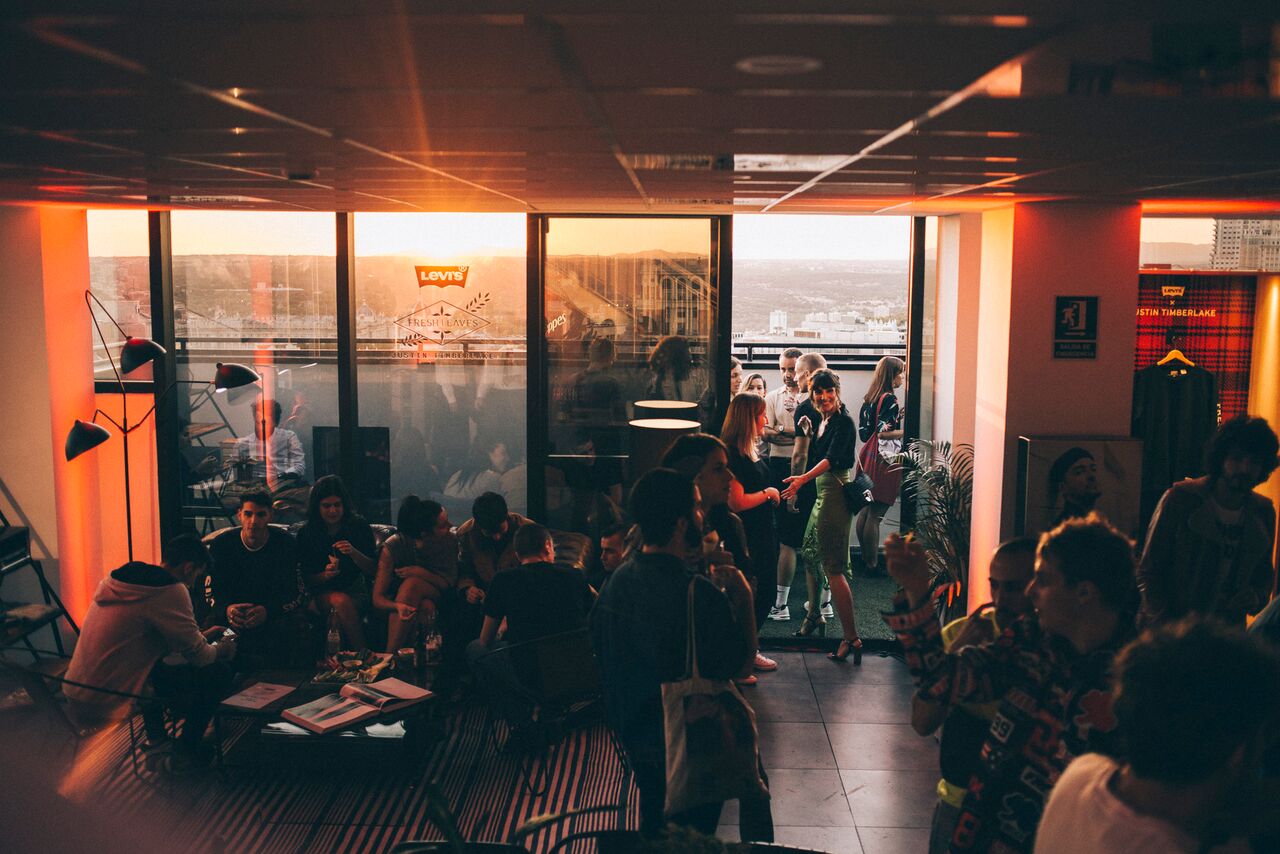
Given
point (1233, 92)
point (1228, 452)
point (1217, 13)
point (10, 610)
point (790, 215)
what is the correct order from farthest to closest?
point (790, 215)
point (10, 610)
point (1228, 452)
point (1233, 92)
point (1217, 13)

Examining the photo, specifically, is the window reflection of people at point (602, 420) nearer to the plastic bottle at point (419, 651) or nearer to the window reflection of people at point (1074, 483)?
the plastic bottle at point (419, 651)

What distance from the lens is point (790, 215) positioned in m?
7.36

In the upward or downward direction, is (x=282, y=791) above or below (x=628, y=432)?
below

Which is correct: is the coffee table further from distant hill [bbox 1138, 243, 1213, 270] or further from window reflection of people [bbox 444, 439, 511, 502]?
distant hill [bbox 1138, 243, 1213, 270]

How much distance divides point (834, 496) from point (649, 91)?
4504 millimetres

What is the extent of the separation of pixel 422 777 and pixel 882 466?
417cm

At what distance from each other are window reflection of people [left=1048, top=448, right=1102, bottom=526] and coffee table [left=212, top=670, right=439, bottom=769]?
329cm

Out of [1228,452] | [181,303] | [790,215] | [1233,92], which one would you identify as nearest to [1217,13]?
[1233,92]

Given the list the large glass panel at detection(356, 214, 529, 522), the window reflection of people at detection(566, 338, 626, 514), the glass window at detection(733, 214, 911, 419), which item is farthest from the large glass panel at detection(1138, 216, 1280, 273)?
the large glass panel at detection(356, 214, 529, 522)

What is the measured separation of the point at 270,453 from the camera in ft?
24.8

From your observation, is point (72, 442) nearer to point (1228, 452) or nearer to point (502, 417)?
point (502, 417)

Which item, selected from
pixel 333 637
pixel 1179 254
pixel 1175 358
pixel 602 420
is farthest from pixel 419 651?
pixel 1179 254

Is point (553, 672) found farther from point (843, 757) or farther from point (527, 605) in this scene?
point (843, 757)

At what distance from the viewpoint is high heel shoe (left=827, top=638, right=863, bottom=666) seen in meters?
6.45
